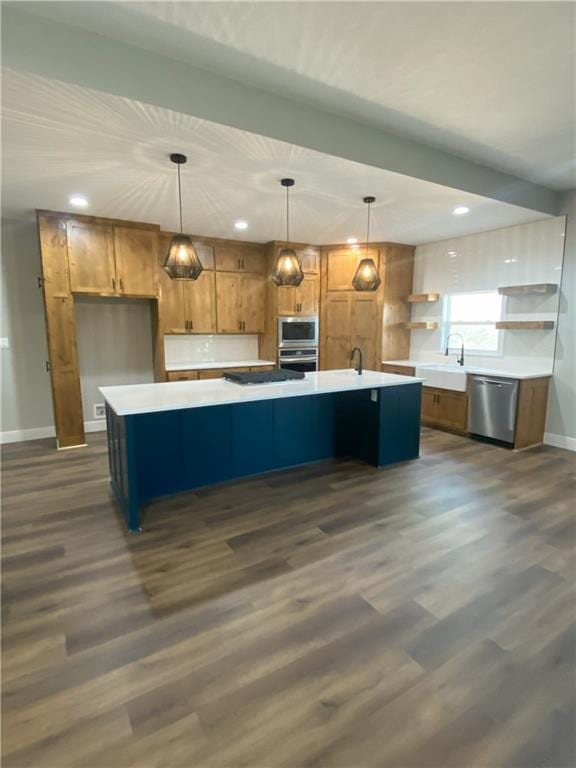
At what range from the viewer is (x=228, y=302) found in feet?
18.1

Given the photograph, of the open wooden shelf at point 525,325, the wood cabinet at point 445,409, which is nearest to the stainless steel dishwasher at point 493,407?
the wood cabinet at point 445,409

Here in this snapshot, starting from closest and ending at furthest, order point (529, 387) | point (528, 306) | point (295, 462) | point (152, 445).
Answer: point (152, 445) → point (295, 462) → point (529, 387) → point (528, 306)

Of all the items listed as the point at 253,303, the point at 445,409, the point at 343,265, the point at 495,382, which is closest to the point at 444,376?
the point at 445,409

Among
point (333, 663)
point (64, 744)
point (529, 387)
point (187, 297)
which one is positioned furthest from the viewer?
point (187, 297)

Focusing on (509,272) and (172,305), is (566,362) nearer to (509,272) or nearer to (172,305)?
(509,272)

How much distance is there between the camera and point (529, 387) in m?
4.27

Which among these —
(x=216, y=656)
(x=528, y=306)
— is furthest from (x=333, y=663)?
(x=528, y=306)

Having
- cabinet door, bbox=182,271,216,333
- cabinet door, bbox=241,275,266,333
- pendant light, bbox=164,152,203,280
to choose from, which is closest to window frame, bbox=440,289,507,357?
cabinet door, bbox=241,275,266,333

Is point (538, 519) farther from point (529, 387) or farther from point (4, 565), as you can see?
point (4, 565)

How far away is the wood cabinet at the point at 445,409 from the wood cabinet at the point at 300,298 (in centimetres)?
207

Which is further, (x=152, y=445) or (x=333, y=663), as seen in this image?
(x=152, y=445)

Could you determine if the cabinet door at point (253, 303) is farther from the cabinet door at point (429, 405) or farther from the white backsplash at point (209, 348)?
the cabinet door at point (429, 405)

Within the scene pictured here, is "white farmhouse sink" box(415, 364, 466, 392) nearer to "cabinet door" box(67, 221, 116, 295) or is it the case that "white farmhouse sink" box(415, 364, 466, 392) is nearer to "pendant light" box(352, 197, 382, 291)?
"pendant light" box(352, 197, 382, 291)

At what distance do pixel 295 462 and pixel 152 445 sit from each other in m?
1.40
